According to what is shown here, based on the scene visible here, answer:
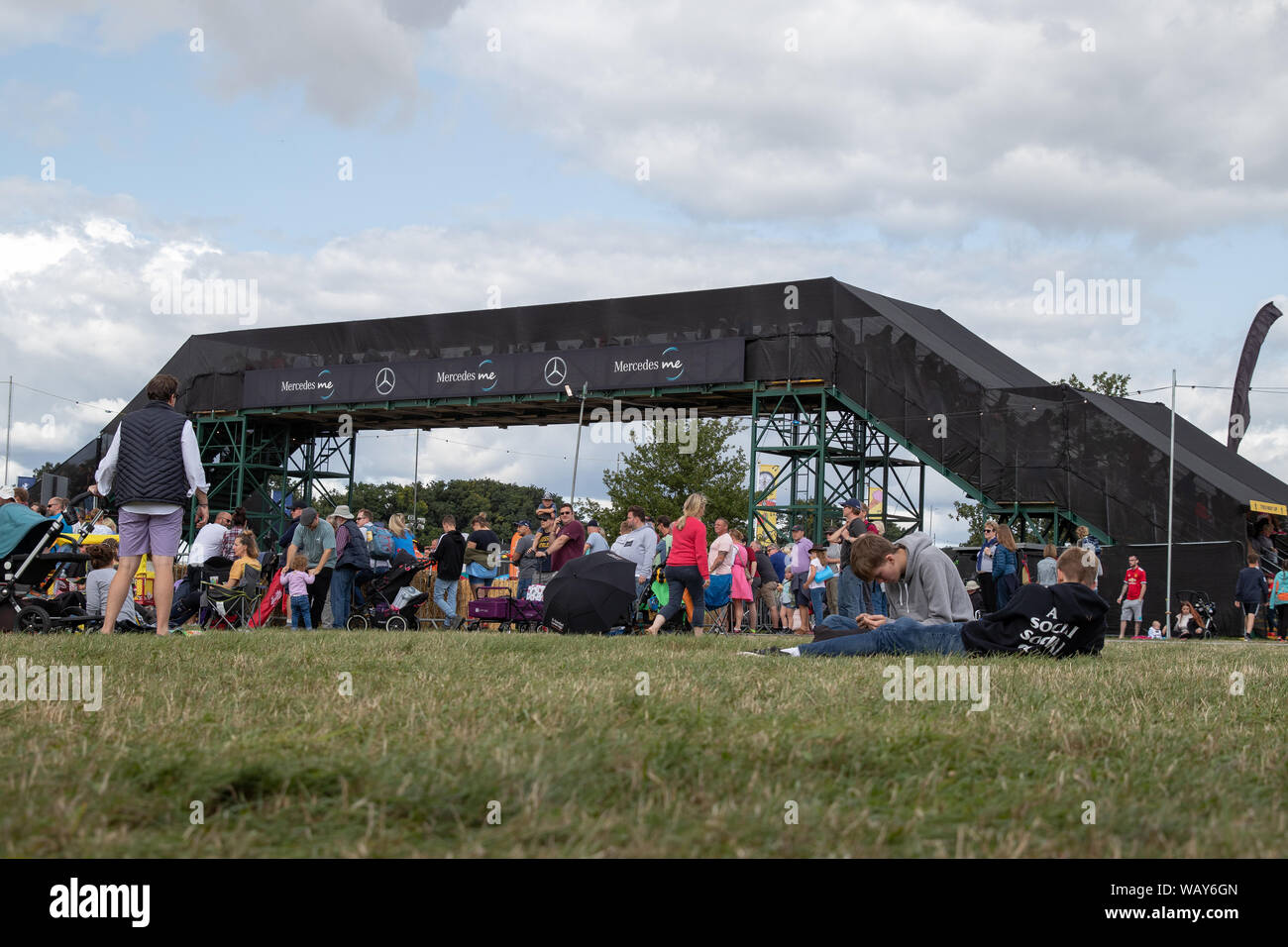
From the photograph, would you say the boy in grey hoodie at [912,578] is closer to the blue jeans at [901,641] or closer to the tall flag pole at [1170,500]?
the blue jeans at [901,641]

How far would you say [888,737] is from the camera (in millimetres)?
4324

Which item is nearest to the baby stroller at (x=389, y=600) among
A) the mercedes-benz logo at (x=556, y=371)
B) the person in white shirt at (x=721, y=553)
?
the person in white shirt at (x=721, y=553)

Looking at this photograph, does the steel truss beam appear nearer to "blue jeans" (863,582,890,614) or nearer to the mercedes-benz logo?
the mercedes-benz logo

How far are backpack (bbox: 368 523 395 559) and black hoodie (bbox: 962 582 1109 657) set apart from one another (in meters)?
11.5

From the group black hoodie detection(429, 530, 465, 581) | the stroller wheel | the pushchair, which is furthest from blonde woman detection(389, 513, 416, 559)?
the pushchair

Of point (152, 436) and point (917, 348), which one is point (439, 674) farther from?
point (917, 348)

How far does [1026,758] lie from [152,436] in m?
8.30

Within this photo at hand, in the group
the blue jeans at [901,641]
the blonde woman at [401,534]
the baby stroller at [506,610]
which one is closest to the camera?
the blue jeans at [901,641]

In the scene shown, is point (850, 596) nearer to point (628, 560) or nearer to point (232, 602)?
point (628, 560)

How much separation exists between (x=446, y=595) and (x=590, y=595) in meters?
5.62

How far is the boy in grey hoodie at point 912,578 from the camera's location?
9117 millimetres

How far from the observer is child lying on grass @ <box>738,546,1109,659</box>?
8602mm

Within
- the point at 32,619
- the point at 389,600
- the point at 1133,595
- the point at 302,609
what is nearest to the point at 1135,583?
the point at 1133,595
